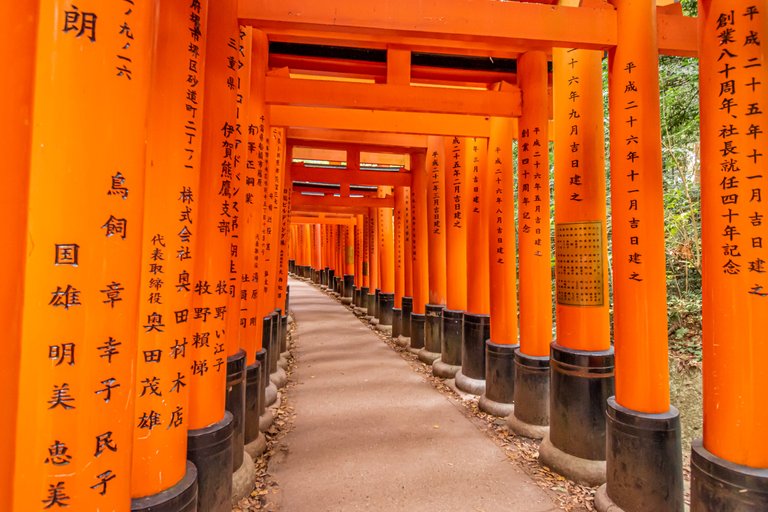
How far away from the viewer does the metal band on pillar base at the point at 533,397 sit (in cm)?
415

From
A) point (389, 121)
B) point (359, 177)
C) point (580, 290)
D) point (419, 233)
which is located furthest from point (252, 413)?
point (359, 177)

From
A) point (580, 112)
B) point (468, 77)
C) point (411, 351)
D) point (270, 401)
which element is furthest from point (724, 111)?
point (411, 351)

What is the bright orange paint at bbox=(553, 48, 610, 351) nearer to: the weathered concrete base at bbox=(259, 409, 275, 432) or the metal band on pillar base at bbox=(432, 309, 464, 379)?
the metal band on pillar base at bbox=(432, 309, 464, 379)

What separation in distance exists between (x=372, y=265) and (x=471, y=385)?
8.05 metres

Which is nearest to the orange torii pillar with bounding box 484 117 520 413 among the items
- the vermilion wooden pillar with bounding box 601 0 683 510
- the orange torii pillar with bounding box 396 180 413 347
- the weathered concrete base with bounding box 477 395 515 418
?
the weathered concrete base with bounding box 477 395 515 418

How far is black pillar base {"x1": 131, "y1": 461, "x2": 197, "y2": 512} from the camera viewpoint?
5.65ft

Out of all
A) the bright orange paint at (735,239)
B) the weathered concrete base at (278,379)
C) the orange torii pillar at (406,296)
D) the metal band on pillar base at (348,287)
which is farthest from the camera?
the metal band on pillar base at (348,287)

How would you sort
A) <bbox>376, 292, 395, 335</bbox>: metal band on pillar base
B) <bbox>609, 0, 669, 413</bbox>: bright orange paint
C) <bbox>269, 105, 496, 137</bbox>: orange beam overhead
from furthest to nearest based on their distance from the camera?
<bbox>376, 292, 395, 335</bbox>: metal band on pillar base < <bbox>269, 105, 496, 137</bbox>: orange beam overhead < <bbox>609, 0, 669, 413</bbox>: bright orange paint

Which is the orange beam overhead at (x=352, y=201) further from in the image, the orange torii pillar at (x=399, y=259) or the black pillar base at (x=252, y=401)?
the black pillar base at (x=252, y=401)

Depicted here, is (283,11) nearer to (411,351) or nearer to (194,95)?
(194,95)

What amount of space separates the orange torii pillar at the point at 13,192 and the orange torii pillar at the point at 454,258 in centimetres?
551

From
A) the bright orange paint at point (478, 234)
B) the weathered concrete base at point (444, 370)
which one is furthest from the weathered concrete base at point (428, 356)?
the bright orange paint at point (478, 234)

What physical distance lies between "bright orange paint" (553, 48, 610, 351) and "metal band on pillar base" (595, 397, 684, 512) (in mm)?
826

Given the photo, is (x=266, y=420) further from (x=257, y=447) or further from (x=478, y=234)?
(x=478, y=234)
